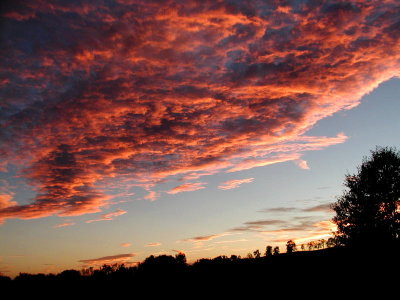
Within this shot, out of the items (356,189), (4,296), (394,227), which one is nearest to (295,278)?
(4,296)

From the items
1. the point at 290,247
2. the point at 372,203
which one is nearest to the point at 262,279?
the point at 372,203

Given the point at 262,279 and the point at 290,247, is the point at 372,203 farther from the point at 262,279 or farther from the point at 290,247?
the point at 290,247

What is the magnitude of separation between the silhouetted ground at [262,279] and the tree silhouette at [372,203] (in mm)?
19175

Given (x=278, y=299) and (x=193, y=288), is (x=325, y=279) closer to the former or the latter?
(x=278, y=299)

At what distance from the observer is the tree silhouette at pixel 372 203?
35.5 metres

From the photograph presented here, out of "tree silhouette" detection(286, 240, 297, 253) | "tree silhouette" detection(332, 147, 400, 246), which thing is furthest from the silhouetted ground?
"tree silhouette" detection(286, 240, 297, 253)

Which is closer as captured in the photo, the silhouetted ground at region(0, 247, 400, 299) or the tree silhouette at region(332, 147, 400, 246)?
the silhouetted ground at region(0, 247, 400, 299)

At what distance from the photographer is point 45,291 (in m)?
19.4

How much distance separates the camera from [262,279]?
1709cm

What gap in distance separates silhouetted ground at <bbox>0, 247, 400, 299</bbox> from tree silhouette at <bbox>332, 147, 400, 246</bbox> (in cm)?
1917

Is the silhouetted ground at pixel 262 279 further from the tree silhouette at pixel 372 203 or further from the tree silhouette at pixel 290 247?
the tree silhouette at pixel 290 247

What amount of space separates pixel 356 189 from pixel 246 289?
31133mm

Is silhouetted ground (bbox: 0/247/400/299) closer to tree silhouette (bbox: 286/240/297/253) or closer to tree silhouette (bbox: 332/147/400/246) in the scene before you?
tree silhouette (bbox: 332/147/400/246)

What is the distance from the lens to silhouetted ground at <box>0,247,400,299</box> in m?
14.5
